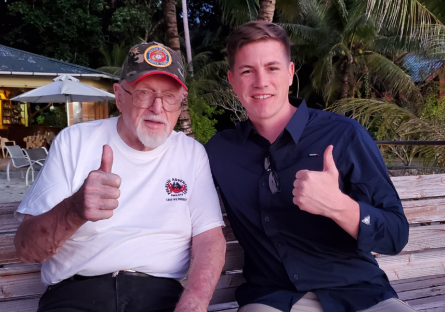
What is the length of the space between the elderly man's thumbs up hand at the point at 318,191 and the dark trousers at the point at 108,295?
0.87m

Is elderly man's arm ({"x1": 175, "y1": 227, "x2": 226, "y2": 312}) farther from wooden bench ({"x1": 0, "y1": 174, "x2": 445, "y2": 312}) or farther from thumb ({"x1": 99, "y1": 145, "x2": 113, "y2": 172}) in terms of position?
thumb ({"x1": 99, "y1": 145, "x2": 113, "y2": 172})

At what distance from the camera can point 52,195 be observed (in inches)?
73.0

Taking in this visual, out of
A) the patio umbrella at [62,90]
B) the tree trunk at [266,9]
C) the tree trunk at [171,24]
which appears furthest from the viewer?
the patio umbrella at [62,90]

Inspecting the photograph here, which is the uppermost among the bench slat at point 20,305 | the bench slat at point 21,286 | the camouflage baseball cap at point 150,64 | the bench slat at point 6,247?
the camouflage baseball cap at point 150,64

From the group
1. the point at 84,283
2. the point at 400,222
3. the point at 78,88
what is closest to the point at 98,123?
the point at 84,283

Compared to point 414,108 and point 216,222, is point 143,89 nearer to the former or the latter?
point 216,222

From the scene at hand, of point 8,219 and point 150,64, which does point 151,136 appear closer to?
point 150,64

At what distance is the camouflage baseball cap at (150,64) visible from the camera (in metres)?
Answer: 2.14

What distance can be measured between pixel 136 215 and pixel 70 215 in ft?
1.50

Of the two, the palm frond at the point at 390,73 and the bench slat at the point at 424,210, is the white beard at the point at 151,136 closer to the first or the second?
the bench slat at the point at 424,210

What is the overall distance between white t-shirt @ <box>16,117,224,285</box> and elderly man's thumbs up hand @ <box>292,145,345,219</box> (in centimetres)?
61

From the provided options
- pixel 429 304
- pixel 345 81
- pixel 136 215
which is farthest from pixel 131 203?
pixel 345 81

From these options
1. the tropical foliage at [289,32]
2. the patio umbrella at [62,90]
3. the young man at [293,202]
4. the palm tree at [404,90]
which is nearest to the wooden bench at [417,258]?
the young man at [293,202]

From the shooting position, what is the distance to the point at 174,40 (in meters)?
9.62
